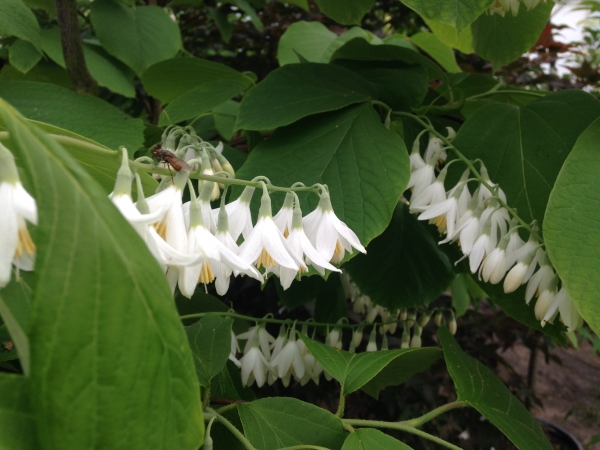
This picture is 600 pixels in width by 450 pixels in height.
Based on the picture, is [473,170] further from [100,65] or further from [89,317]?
[100,65]

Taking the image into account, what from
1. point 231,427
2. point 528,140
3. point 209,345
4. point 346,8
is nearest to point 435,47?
point 346,8

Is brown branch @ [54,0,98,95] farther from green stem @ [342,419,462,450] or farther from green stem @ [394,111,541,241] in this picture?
green stem @ [342,419,462,450]

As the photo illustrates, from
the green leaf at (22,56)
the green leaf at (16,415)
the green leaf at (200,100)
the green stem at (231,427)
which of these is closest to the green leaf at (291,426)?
the green stem at (231,427)

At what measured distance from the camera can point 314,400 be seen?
1933 millimetres

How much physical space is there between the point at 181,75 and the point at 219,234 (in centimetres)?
99

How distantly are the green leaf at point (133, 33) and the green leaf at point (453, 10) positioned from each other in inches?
35.4

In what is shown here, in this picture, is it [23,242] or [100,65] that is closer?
[23,242]

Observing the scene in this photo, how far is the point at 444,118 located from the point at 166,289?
110cm

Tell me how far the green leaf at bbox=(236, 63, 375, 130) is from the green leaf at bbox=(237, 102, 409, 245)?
0.04 metres

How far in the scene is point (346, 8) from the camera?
120cm

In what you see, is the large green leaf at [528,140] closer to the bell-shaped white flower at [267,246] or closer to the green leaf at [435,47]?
the bell-shaped white flower at [267,246]

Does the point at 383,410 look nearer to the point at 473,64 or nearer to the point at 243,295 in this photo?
Answer: the point at 243,295

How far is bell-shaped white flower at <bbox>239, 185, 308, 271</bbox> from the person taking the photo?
54cm

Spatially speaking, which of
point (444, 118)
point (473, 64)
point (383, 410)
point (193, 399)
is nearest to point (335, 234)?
point (193, 399)
